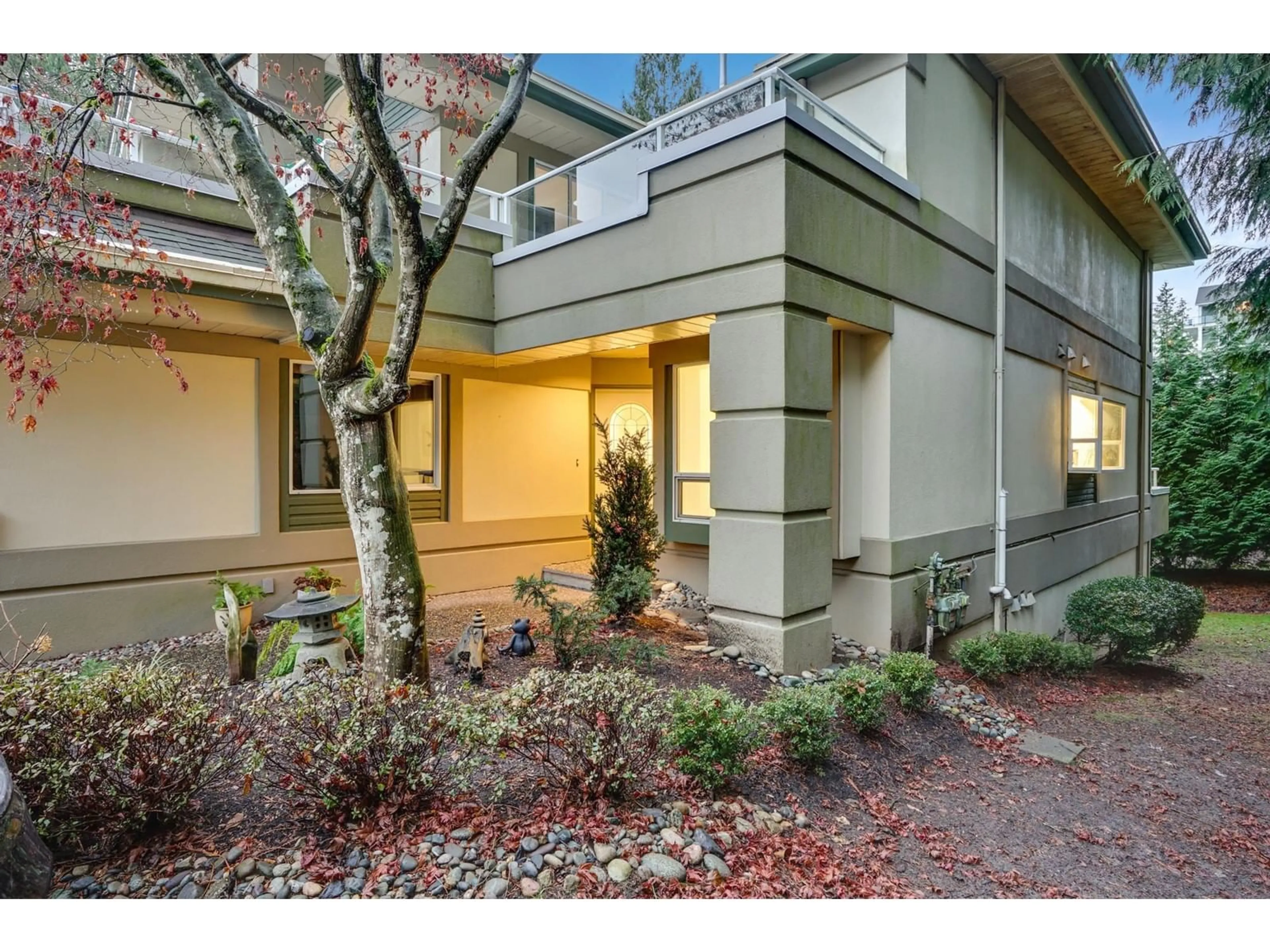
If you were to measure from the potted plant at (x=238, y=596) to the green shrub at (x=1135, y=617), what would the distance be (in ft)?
28.3

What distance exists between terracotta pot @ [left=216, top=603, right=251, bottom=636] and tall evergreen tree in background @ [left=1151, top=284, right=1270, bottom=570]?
494 inches

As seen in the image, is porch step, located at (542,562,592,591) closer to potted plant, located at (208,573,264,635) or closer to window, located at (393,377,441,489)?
window, located at (393,377,441,489)

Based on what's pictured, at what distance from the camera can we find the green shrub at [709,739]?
2951mm

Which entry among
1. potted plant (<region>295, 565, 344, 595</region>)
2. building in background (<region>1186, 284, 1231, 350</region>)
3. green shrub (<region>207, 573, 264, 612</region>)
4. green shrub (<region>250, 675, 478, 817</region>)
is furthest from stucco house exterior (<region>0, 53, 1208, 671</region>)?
green shrub (<region>250, 675, 478, 817</region>)

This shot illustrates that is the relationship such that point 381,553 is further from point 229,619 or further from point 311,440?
point 311,440

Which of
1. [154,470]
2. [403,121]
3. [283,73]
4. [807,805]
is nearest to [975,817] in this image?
[807,805]

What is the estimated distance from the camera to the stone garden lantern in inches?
163

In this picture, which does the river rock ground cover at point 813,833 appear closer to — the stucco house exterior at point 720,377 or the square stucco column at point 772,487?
the square stucco column at point 772,487

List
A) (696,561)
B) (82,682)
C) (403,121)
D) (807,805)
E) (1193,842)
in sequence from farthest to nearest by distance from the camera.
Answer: (403,121)
(696,561)
(1193,842)
(807,805)
(82,682)

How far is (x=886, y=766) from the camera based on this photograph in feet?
12.4

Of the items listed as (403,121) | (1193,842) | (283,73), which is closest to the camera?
(1193,842)

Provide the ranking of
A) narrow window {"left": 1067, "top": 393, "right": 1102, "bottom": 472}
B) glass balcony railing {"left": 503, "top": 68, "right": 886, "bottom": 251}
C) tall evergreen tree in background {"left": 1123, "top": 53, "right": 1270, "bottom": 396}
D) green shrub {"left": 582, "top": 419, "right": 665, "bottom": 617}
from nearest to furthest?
tall evergreen tree in background {"left": 1123, "top": 53, "right": 1270, "bottom": 396}, glass balcony railing {"left": 503, "top": 68, "right": 886, "bottom": 251}, green shrub {"left": 582, "top": 419, "right": 665, "bottom": 617}, narrow window {"left": 1067, "top": 393, "right": 1102, "bottom": 472}
